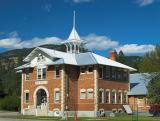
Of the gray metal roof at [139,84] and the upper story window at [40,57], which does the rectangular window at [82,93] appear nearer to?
the upper story window at [40,57]

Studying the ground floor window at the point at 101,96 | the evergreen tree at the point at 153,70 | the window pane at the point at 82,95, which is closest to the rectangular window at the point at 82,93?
the window pane at the point at 82,95

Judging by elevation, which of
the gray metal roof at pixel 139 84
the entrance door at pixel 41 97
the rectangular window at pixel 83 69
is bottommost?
the entrance door at pixel 41 97

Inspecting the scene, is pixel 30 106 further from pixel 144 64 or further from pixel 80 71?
pixel 144 64

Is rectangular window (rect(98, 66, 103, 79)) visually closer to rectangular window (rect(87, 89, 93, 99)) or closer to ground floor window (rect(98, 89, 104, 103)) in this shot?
ground floor window (rect(98, 89, 104, 103))

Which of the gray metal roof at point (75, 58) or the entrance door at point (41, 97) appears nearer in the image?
the gray metal roof at point (75, 58)

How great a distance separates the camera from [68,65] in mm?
60188

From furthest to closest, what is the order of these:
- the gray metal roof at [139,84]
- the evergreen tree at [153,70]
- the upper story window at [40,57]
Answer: the gray metal roof at [139,84], the upper story window at [40,57], the evergreen tree at [153,70]

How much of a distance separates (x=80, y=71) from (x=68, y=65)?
2.45 meters

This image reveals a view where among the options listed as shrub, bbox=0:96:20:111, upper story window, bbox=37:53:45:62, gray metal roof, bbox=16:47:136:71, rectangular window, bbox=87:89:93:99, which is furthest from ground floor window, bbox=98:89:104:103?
shrub, bbox=0:96:20:111

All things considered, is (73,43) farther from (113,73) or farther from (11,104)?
(11,104)

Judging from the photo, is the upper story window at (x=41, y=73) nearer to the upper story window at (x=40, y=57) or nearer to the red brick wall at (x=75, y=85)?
the red brick wall at (x=75, y=85)

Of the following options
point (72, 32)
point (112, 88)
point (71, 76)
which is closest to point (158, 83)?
point (112, 88)

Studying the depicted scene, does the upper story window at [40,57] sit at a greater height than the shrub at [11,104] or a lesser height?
greater

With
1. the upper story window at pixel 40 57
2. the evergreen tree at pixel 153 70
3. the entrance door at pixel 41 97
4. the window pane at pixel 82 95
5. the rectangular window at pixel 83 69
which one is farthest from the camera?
the entrance door at pixel 41 97
